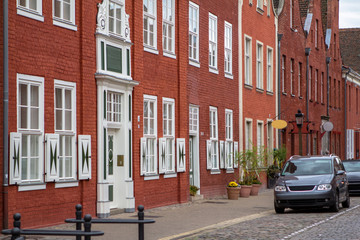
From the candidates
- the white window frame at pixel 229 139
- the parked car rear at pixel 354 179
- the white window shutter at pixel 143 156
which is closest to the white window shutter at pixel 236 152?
the white window frame at pixel 229 139

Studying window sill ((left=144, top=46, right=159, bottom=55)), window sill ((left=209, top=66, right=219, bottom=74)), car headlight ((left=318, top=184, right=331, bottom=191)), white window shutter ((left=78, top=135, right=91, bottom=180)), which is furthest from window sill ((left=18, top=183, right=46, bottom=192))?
window sill ((left=209, top=66, right=219, bottom=74))

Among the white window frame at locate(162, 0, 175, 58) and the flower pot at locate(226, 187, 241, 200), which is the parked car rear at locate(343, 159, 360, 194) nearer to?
the flower pot at locate(226, 187, 241, 200)

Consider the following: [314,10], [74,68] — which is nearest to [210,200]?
[74,68]

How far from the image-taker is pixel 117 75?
63.9ft

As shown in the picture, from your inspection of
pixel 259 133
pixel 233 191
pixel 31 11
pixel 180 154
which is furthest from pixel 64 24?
pixel 259 133

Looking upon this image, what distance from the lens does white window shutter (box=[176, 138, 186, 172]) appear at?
23.6 metres

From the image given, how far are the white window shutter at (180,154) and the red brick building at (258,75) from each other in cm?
637

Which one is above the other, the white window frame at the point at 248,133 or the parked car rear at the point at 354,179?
the white window frame at the point at 248,133

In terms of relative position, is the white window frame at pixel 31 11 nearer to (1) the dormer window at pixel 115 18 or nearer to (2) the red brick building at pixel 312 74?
(1) the dormer window at pixel 115 18

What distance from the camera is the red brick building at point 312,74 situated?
3834 cm

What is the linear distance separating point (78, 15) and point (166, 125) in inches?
240

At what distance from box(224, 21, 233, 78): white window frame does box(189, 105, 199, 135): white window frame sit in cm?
387

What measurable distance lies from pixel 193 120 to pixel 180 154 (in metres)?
1.96

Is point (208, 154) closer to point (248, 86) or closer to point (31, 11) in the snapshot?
point (248, 86)
